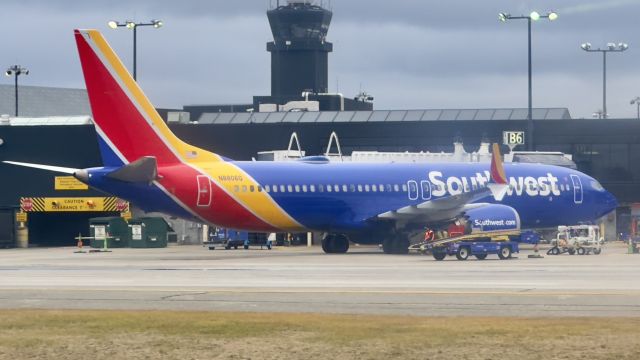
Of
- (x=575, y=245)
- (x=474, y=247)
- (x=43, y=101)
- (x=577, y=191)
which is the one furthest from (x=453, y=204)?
(x=43, y=101)

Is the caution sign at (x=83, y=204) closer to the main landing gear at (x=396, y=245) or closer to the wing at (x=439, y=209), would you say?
the main landing gear at (x=396, y=245)

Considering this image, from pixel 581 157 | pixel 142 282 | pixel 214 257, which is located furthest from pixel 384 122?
pixel 142 282

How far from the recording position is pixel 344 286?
32969mm

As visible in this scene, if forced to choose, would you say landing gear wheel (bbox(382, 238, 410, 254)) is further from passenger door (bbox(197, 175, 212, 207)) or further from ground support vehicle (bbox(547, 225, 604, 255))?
passenger door (bbox(197, 175, 212, 207))

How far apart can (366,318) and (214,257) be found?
3063 centimetres

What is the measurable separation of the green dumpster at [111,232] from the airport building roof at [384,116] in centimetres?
2212

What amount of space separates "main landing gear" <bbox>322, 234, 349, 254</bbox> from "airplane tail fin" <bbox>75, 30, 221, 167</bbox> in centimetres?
1125

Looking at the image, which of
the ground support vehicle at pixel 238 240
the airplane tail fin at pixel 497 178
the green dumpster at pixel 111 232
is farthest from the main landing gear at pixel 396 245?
the green dumpster at pixel 111 232

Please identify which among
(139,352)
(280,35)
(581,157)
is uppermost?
(280,35)

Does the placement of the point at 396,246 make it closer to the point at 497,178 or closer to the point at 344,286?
the point at 497,178

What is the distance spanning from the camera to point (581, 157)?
271 feet

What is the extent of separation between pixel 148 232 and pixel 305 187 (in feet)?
65.7

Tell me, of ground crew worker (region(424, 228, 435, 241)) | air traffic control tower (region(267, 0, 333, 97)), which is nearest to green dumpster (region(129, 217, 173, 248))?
ground crew worker (region(424, 228, 435, 241))

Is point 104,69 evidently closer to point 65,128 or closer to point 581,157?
point 65,128
